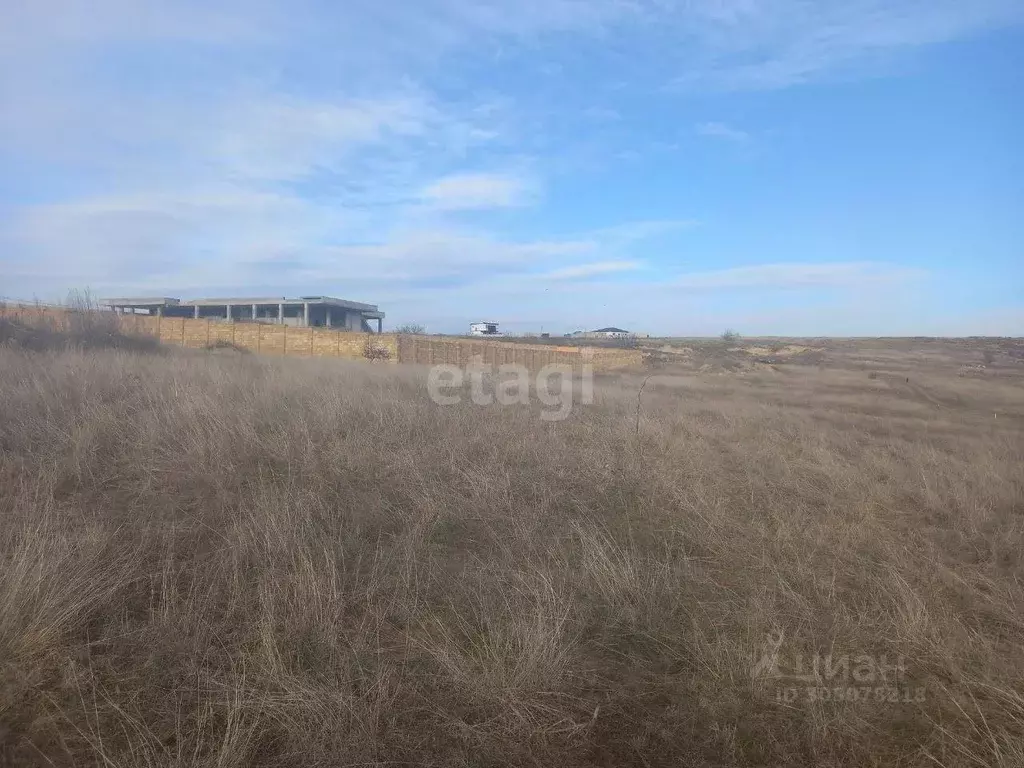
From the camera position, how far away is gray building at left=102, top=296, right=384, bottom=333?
42.0 metres

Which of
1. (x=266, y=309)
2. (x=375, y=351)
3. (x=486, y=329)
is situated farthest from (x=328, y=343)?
(x=486, y=329)

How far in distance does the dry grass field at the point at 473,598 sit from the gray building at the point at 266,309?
35.7m

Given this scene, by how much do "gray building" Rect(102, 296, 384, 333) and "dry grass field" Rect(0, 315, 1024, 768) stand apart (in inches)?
1406

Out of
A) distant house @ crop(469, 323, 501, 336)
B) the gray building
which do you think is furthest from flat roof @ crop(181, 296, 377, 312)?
distant house @ crop(469, 323, 501, 336)

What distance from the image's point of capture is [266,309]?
45.4 meters

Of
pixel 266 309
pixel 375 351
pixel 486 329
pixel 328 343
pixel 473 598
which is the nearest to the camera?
pixel 473 598

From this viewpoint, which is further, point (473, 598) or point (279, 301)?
point (279, 301)

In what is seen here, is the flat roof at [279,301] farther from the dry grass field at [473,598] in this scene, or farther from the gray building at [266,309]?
the dry grass field at [473,598]

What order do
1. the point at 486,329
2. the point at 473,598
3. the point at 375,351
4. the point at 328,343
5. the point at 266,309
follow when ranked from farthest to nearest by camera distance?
the point at 486,329
the point at 266,309
the point at 328,343
the point at 375,351
the point at 473,598

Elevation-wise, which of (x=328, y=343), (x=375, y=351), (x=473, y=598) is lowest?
(x=473, y=598)

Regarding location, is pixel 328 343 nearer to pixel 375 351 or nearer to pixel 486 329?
pixel 375 351

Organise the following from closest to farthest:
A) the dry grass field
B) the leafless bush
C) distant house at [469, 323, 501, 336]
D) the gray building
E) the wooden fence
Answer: the dry grass field < the leafless bush < the wooden fence < the gray building < distant house at [469, 323, 501, 336]

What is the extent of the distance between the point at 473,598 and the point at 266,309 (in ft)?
150

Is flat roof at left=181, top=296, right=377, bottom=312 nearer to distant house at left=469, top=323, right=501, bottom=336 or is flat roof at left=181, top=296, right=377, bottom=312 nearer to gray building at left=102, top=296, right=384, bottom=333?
gray building at left=102, top=296, right=384, bottom=333
